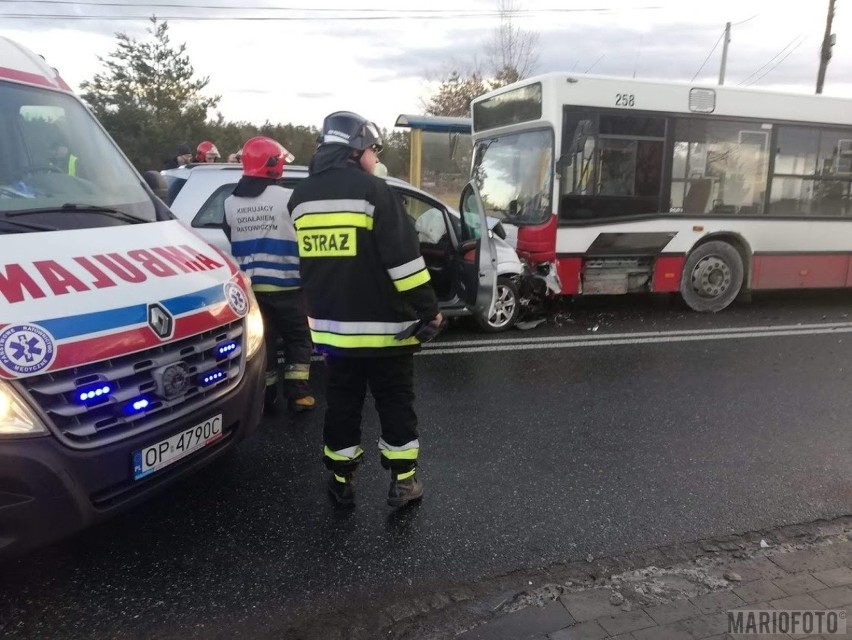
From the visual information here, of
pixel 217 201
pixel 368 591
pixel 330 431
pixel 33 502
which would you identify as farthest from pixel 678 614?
pixel 217 201

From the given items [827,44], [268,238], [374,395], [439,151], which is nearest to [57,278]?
[374,395]

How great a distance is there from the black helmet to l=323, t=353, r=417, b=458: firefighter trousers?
107 centimetres

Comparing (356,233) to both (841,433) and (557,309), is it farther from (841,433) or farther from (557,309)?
(557,309)

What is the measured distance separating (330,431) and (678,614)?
Result: 1843mm

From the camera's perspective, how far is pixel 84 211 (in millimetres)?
3254

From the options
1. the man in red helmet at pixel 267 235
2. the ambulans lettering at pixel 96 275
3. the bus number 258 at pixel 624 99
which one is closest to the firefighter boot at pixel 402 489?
the man in red helmet at pixel 267 235

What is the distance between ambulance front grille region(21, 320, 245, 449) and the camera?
2.39 m

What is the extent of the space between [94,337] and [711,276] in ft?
25.3

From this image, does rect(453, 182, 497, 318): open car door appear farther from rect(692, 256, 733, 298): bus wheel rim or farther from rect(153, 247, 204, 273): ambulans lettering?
rect(692, 256, 733, 298): bus wheel rim

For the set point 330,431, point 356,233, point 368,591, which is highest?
point 356,233

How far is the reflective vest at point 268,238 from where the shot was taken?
4418mm

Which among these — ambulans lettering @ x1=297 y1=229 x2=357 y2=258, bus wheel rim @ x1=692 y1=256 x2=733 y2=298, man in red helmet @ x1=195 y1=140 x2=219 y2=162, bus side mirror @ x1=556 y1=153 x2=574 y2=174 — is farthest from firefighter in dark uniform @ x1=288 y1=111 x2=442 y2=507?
man in red helmet @ x1=195 y1=140 x2=219 y2=162

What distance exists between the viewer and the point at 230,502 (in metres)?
3.50

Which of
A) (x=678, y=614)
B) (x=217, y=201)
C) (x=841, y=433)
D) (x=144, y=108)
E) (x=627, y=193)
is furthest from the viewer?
(x=144, y=108)
